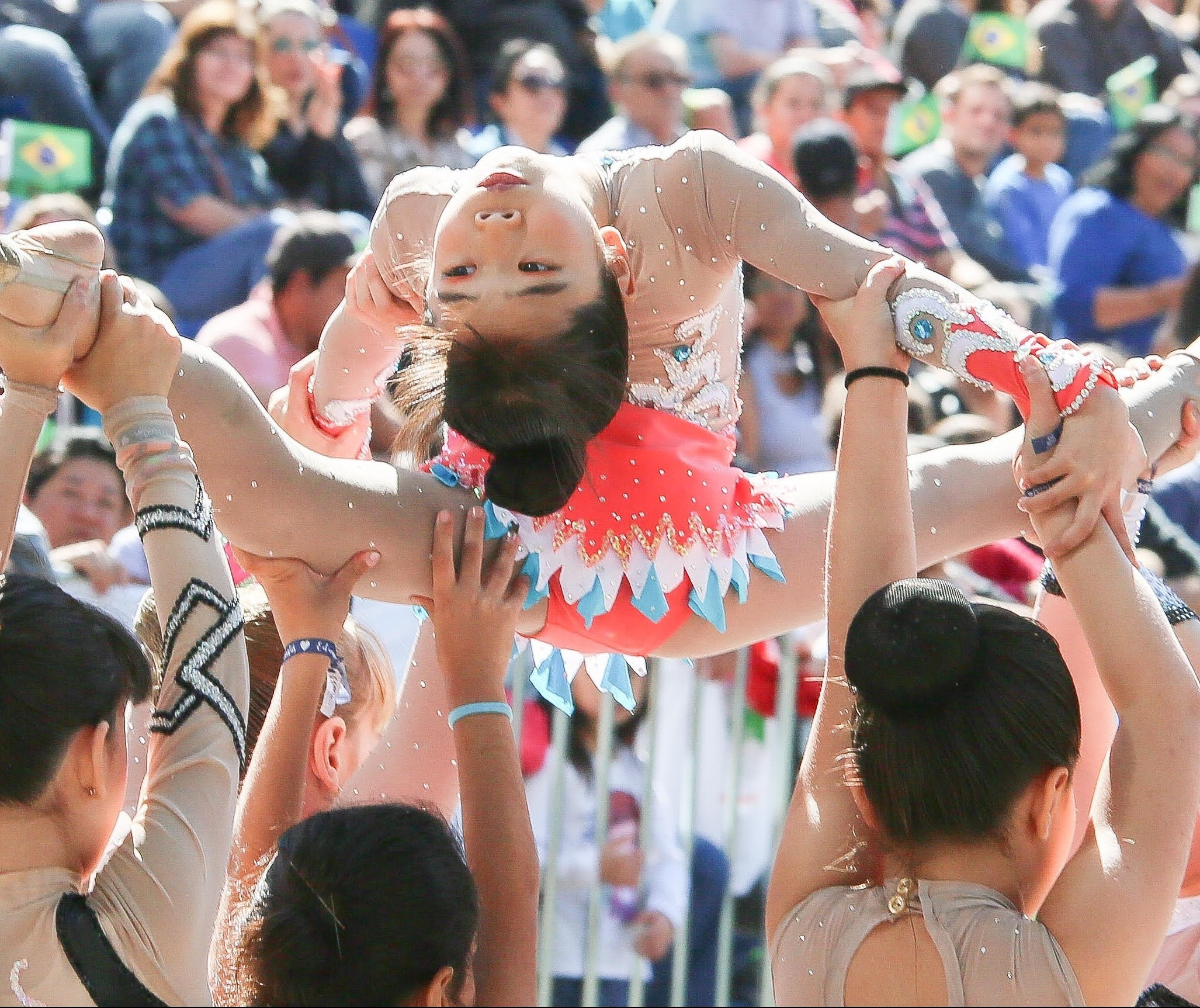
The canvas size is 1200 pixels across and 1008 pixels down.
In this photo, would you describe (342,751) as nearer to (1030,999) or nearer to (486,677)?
(486,677)

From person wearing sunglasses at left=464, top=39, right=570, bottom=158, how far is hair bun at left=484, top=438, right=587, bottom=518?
3.62 meters

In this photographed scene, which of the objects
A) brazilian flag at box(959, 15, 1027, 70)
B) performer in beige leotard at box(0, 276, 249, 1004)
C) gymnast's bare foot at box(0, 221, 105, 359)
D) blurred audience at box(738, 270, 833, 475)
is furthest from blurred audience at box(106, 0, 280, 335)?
brazilian flag at box(959, 15, 1027, 70)

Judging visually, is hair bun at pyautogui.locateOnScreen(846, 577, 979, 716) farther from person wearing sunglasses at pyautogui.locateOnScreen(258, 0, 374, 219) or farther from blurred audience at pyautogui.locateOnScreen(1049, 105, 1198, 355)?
blurred audience at pyautogui.locateOnScreen(1049, 105, 1198, 355)

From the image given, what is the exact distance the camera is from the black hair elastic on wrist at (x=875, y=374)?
5.88ft

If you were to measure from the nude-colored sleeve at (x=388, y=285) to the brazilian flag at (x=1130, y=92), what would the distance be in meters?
5.90

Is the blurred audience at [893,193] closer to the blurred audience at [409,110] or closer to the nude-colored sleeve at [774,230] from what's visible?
the blurred audience at [409,110]

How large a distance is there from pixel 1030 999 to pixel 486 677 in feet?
2.21

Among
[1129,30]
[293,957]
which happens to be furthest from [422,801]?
[1129,30]

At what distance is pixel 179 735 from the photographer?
168cm

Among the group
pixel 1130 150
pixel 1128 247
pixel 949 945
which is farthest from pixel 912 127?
pixel 949 945

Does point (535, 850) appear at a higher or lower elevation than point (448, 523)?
lower

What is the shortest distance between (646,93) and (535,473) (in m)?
3.51

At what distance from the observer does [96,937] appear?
1557 millimetres

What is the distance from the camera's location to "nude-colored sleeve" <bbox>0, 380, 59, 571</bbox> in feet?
5.69
